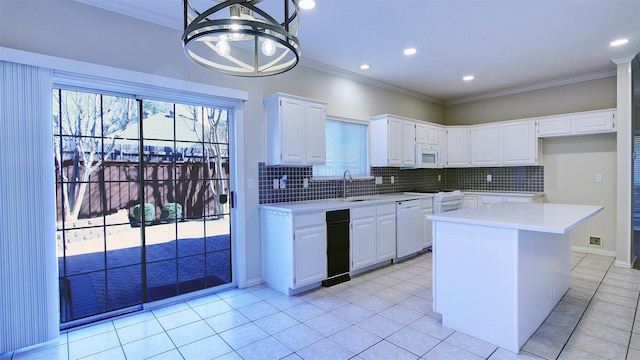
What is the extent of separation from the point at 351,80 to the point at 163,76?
2.62m

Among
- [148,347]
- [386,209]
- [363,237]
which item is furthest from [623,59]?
[148,347]

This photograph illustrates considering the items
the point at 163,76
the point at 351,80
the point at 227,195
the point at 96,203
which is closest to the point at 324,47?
the point at 351,80

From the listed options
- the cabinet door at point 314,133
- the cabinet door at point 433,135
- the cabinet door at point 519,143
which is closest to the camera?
the cabinet door at point 314,133

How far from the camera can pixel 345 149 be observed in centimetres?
462

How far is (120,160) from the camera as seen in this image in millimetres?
2787

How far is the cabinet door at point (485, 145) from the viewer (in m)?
5.29

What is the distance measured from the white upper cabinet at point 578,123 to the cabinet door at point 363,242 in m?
3.18

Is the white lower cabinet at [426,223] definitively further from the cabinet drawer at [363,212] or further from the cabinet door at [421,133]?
the cabinet drawer at [363,212]

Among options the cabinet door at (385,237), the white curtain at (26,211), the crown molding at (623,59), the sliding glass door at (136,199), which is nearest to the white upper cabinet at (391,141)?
the cabinet door at (385,237)

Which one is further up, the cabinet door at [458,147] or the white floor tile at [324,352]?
the cabinet door at [458,147]

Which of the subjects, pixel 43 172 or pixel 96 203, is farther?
pixel 96 203

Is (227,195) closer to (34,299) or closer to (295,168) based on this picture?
(295,168)

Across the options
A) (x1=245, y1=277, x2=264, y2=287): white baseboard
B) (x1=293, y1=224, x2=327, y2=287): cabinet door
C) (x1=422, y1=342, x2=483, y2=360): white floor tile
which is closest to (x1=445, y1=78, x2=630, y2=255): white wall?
(x1=422, y1=342, x2=483, y2=360): white floor tile

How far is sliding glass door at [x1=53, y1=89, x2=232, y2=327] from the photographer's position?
103 inches
